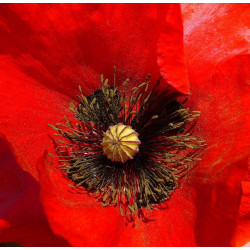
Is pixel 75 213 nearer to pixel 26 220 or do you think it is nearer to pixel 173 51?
pixel 26 220

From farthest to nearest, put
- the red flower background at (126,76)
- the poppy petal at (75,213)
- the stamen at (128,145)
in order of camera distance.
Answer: the stamen at (128,145) < the red flower background at (126,76) < the poppy petal at (75,213)

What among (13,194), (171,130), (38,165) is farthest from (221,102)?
(13,194)

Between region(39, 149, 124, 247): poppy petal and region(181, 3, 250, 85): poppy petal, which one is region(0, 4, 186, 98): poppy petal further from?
region(39, 149, 124, 247): poppy petal

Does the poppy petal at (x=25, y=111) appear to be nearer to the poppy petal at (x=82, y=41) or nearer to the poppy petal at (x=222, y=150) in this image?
the poppy petal at (x=82, y=41)

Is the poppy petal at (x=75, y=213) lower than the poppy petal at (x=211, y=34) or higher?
lower

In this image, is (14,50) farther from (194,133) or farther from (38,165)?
(194,133)

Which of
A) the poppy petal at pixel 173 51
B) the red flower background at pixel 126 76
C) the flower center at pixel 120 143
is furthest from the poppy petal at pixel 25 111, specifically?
the poppy petal at pixel 173 51
